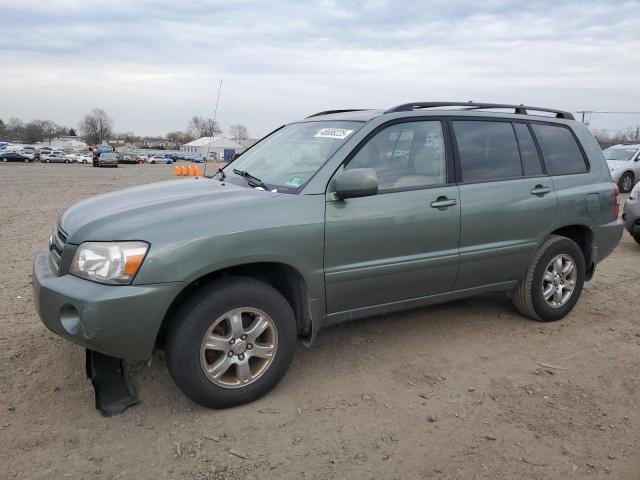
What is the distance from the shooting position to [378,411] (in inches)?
121

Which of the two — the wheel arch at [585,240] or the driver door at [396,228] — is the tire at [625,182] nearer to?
the wheel arch at [585,240]

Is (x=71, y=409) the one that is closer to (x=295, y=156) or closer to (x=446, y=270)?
(x=295, y=156)

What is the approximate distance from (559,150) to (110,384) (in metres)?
4.00

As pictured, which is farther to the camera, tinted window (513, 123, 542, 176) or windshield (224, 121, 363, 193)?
tinted window (513, 123, 542, 176)

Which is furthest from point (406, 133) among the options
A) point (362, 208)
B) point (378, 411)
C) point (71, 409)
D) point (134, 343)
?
point (71, 409)

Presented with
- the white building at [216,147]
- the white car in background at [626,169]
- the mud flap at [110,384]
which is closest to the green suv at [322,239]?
the mud flap at [110,384]

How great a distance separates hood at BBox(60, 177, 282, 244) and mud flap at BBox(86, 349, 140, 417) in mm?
844

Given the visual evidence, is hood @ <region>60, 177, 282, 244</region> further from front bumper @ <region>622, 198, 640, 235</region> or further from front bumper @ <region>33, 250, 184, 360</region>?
front bumper @ <region>622, 198, 640, 235</region>

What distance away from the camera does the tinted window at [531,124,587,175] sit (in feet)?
14.4

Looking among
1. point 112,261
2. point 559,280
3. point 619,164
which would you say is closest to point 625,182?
point 619,164

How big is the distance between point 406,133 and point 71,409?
2810 millimetres

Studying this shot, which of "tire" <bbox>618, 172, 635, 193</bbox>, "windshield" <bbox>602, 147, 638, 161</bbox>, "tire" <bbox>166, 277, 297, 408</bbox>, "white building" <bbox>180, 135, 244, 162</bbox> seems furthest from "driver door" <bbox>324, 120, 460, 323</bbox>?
"white building" <bbox>180, 135, 244, 162</bbox>

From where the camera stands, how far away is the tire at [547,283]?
4.30 meters

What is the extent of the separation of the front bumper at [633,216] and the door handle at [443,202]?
17.2 ft
